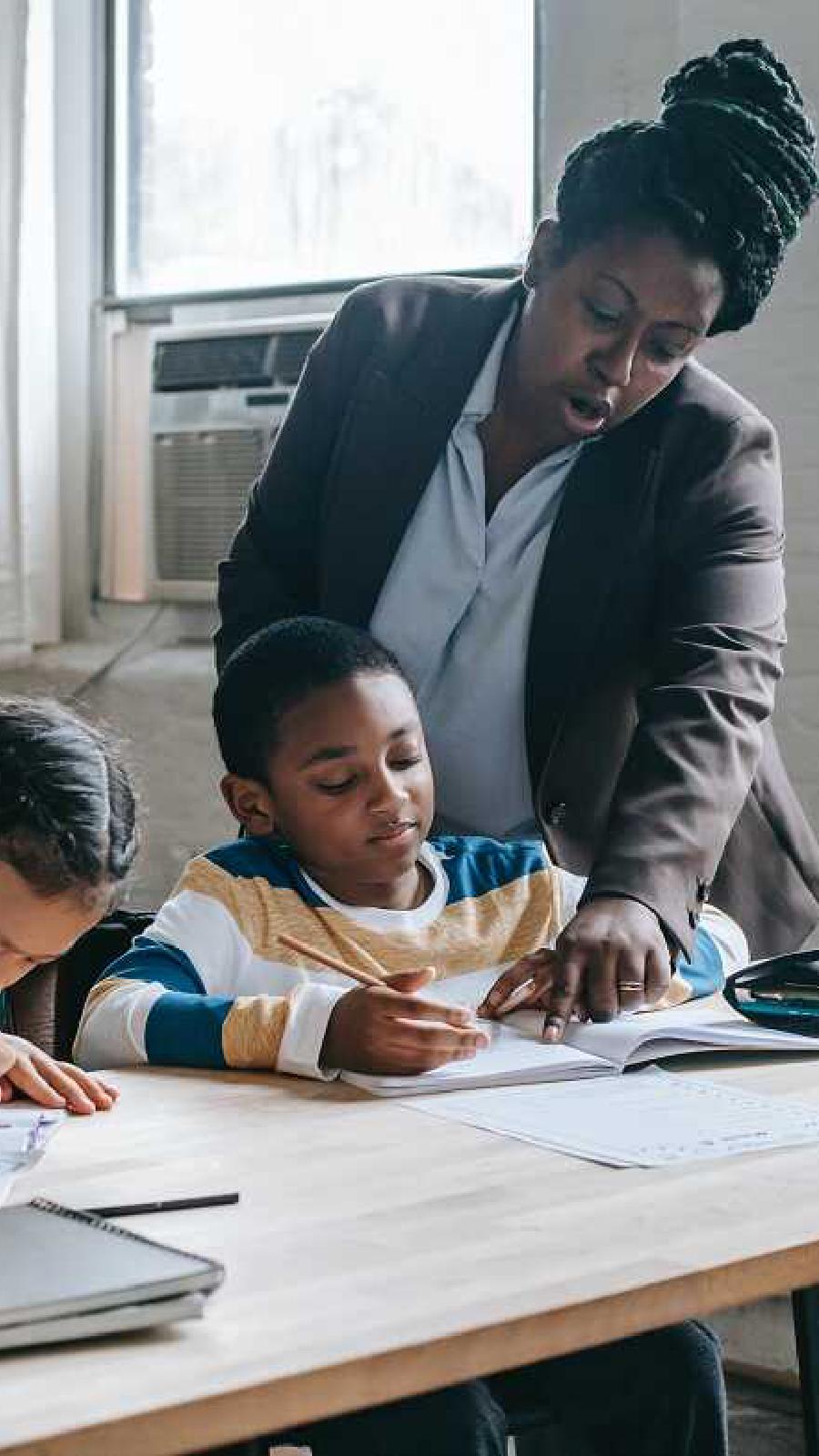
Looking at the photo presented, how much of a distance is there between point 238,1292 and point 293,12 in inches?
110

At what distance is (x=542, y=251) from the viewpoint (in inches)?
74.9

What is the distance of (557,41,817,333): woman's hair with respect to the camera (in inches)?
71.4

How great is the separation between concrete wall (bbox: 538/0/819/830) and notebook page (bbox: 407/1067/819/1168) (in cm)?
128

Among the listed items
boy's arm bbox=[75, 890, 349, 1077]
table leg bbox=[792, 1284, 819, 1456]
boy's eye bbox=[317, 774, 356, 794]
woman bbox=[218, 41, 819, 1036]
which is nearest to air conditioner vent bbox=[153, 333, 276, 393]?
woman bbox=[218, 41, 819, 1036]

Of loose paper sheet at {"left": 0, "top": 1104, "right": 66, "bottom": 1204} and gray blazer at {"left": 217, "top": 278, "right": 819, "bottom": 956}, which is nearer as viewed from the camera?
loose paper sheet at {"left": 0, "top": 1104, "right": 66, "bottom": 1204}

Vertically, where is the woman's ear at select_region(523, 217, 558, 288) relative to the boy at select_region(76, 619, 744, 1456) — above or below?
above

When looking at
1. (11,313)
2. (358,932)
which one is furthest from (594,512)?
(11,313)

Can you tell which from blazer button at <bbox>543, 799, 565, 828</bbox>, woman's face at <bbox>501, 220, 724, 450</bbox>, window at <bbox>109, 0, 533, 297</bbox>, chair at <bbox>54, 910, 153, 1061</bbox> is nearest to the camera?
woman's face at <bbox>501, 220, 724, 450</bbox>

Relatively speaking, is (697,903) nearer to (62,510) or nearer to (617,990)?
(617,990)

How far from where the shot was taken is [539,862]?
6.11 ft

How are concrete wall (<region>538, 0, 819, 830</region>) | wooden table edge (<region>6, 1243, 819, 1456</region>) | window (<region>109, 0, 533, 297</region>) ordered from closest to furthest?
wooden table edge (<region>6, 1243, 819, 1456</region>)
concrete wall (<region>538, 0, 819, 830</region>)
window (<region>109, 0, 533, 297</region>)

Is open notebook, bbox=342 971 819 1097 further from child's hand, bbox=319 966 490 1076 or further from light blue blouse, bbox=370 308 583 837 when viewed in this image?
light blue blouse, bbox=370 308 583 837

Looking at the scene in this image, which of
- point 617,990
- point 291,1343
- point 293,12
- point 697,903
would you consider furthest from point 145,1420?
point 293,12

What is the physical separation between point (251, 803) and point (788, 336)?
1.20 m
